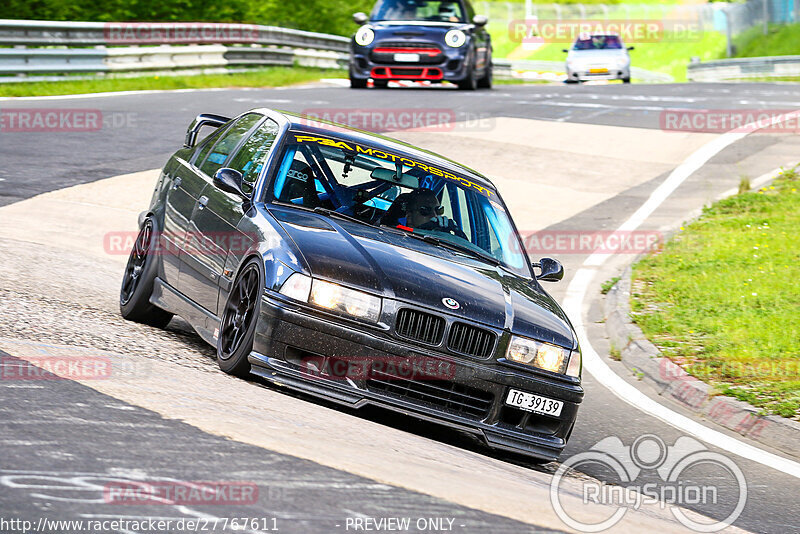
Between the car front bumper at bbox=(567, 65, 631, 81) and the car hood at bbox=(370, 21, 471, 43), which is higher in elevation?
the car hood at bbox=(370, 21, 471, 43)

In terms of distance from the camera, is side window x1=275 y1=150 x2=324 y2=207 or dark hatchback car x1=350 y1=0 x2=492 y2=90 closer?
side window x1=275 y1=150 x2=324 y2=207

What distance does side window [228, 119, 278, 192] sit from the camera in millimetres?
7430

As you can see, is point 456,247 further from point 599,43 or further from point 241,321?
point 599,43

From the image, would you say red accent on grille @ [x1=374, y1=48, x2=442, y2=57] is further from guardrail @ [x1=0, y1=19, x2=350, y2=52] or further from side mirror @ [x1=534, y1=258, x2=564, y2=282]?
side mirror @ [x1=534, y1=258, x2=564, y2=282]

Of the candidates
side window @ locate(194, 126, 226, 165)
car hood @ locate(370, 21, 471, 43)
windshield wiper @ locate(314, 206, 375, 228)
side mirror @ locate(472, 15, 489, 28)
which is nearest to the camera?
windshield wiper @ locate(314, 206, 375, 228)

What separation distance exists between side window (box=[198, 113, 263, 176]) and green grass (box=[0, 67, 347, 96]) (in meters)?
14.1

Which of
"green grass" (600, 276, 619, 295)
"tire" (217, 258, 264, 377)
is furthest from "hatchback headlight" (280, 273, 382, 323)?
"green grass" (600, 276, 619, 295)

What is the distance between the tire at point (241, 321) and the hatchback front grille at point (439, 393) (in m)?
0.69

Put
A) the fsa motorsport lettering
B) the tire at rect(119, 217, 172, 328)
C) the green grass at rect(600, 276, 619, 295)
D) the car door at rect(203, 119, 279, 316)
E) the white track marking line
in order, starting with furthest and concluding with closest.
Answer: the green grass at rect(600, 276, 619, 295) < the tire at rect(119, 217, 172, 328) < the fsa motorsport lettering < the white track marking line < the car door at rect(203, 119, 279, 316)

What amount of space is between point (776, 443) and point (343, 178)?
3.18 meters

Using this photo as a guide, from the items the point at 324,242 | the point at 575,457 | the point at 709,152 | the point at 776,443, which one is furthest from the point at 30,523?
the point at 709,152

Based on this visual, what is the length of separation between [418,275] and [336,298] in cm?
48

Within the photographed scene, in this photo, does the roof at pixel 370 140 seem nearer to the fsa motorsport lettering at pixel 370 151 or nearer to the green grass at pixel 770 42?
the fsa motorsport lettering at pixel 370 151

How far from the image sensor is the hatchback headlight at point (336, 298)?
6094 mm
